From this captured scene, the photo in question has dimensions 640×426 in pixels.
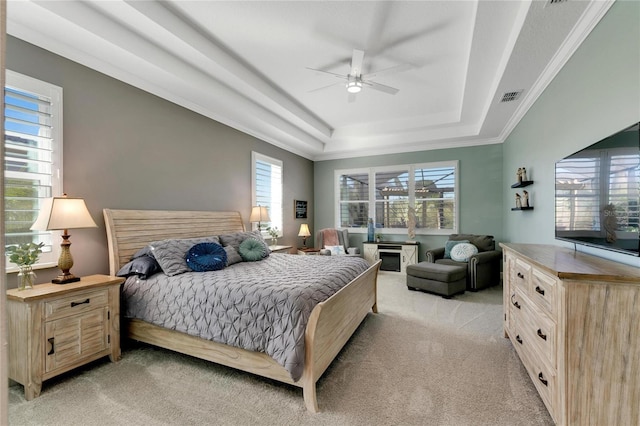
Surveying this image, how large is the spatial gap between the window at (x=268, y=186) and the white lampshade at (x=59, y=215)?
2.75 m

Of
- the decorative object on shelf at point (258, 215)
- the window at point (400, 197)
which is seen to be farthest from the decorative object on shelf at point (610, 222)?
the window at point (400, 197)

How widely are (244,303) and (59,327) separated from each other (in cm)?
142

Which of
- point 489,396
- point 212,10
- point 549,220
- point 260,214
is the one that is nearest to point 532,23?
point 549,220

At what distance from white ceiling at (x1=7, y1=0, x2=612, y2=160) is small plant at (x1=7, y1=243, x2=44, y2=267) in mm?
1712

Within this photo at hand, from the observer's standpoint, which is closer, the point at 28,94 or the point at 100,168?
the point at 28,94

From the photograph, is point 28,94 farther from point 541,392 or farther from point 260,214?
point 541,392

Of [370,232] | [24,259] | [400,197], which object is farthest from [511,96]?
[24,259]

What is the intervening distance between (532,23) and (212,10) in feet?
8.65

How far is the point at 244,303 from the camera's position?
2.07 metres

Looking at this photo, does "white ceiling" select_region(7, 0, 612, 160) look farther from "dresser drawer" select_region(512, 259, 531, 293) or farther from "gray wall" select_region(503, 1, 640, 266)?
"dresser drawer" select_region(512, 259, 531, 293)

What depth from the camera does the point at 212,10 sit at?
8.06ft

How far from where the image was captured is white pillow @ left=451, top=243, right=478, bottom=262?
15.5ft

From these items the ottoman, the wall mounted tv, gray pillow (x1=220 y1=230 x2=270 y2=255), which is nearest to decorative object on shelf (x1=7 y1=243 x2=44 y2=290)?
gray pillow (x1=220 y1=230 x2=270 y2=255)

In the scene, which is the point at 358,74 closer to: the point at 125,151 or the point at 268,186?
the point at 125,151
